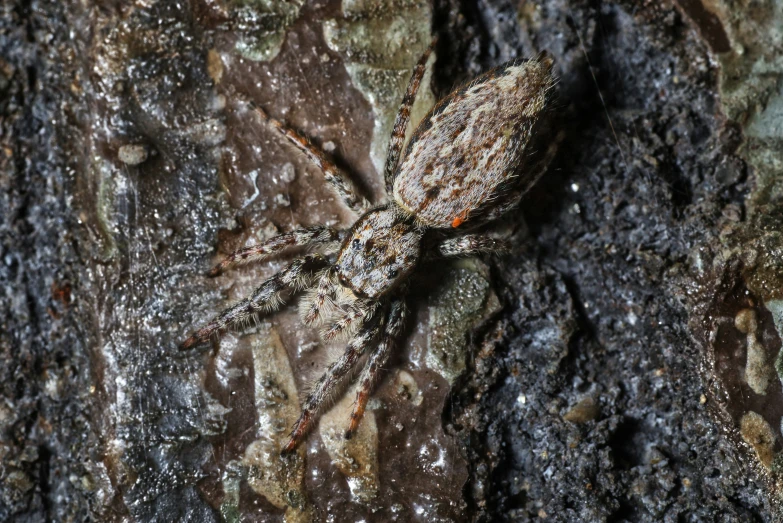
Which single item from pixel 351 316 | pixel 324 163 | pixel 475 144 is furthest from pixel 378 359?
pixel 475 144

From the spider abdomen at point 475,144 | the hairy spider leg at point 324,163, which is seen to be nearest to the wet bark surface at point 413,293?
the hairy spider leg at point 324,163

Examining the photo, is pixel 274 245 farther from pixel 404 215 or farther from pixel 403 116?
pixel 403 116

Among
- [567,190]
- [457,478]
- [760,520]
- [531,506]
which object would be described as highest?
[567,190]

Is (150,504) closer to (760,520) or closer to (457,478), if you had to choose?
(457,478)

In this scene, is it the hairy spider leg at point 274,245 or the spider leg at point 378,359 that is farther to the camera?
the hairy spider leg at point 274,245

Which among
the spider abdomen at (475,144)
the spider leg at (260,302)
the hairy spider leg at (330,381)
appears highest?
the spider abdomen at (475,144)

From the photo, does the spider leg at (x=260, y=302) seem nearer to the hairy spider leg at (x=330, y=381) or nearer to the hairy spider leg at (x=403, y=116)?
the hairy spider leg at (x=330, y=381)

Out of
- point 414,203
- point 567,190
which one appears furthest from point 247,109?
point 567,190
